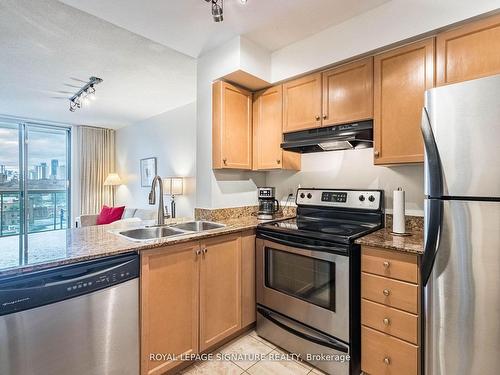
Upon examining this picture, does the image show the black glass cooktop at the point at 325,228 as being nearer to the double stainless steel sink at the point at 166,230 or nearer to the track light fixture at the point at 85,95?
the double stainless steel sink at the point at 166,230

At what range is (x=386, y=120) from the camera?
6.07ft

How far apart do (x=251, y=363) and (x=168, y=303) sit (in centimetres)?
78

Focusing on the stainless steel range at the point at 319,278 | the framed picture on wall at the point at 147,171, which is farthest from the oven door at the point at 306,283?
the framed picture on wall at the point at 147,171

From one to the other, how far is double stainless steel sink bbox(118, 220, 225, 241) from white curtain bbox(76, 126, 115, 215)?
4128mm

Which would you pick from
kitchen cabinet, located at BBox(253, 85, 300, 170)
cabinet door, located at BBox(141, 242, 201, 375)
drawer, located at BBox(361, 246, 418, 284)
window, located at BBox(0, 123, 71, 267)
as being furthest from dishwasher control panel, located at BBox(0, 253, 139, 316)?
window, located at BBox(0, 123, 71, 267)

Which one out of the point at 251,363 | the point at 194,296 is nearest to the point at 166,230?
the point at 194,296

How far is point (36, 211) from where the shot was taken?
5012 millimetres

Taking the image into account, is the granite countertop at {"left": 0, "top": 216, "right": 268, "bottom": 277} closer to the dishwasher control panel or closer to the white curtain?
the dishwasher control panel

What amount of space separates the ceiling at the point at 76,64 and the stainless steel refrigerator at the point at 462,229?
2.33 meters

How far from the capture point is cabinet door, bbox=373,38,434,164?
1709mm

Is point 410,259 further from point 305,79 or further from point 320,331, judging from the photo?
point 305,79

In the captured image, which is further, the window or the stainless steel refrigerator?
the window

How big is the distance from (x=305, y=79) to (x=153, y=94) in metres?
2.30

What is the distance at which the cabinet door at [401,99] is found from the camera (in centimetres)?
171
